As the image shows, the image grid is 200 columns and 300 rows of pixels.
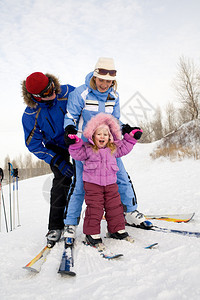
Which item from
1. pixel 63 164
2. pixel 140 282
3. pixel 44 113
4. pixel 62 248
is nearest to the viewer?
pixel 140 282

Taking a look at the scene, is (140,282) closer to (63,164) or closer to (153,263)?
(153,263)

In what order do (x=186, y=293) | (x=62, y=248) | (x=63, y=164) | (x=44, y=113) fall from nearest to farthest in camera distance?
(x=186, y=293)
(x=62, y=248)
(x=44, y=113)
(x=63, y=164)

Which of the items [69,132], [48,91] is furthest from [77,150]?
[48,91]

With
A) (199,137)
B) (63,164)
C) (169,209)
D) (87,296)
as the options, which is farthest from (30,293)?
(199,137)

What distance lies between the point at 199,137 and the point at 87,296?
8648 mm

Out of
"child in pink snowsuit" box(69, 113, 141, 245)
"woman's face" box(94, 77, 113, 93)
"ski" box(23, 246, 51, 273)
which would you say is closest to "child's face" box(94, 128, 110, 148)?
"child in pink snowsuit" box(69, 113, 141, 245)

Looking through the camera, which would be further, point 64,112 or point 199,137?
point 199,137

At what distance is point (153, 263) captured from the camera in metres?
1.53

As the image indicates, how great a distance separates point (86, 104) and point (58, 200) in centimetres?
113

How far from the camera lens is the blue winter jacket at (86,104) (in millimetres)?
2309

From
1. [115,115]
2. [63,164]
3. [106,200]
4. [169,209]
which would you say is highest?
[115,115]

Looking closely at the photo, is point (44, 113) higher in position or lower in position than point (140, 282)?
higher

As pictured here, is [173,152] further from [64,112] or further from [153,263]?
[153,263]

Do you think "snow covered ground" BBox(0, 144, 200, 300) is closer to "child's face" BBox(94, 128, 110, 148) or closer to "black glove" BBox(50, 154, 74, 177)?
"black glove" BBox(50, 154, 74, 177)
